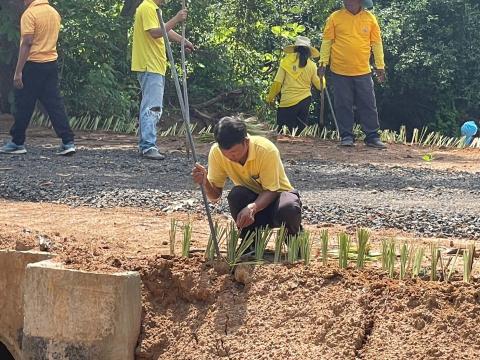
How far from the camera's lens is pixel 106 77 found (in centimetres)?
1409

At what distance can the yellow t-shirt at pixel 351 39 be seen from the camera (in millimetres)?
11539

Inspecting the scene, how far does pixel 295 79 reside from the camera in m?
13.3

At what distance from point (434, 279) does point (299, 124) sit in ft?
29.8

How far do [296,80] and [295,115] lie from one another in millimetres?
588

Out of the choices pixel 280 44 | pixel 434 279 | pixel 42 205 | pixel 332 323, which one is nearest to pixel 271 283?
pixel 332 323

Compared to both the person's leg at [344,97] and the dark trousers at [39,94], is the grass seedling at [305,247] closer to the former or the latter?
the dark trousers at [39,94]

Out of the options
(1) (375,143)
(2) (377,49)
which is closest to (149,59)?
(2) (377,49)

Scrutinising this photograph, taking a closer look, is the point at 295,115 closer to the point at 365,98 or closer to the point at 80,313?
the point at 365,98

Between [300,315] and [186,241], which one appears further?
[186,241]

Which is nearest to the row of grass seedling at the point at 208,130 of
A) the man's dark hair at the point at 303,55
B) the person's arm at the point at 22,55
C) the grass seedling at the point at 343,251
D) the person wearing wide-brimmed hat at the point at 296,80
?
the person wearing wide-brimmed hat at the point at 296,80

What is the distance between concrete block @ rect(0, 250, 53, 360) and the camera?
19.0ft

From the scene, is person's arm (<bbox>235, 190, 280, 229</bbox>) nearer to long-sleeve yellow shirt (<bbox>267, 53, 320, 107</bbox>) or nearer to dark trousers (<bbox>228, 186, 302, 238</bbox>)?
dark trousers (<bbox>228, 186, 302, 238</bbox>)

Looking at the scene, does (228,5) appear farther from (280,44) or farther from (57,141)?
(57,141)

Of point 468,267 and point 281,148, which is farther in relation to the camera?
point 281,148
